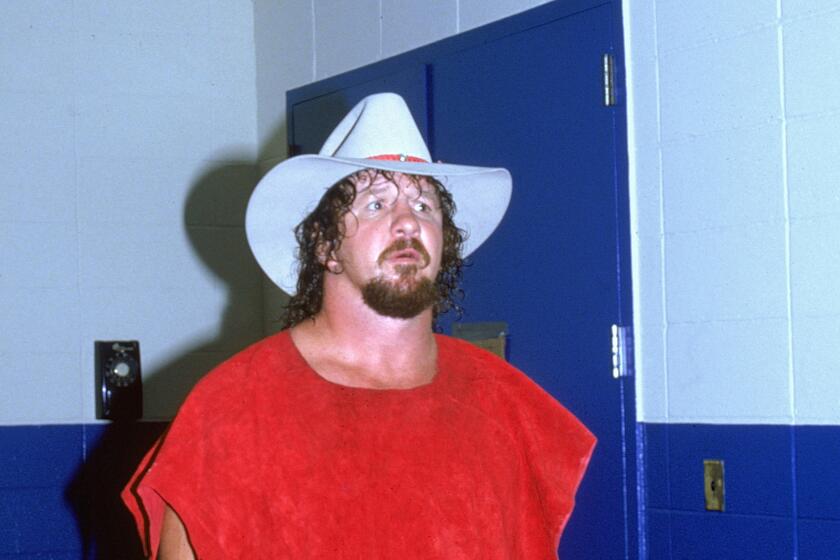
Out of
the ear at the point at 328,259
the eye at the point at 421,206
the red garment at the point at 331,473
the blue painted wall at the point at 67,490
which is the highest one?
the eye at the point at 421,206

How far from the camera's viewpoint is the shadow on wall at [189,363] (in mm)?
4168

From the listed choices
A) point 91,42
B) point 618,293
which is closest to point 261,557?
point 618,293

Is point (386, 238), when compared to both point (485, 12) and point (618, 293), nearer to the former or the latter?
point (618, 293)

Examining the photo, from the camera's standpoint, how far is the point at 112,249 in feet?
14.1

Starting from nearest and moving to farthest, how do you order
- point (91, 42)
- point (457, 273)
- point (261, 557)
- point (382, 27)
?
point (261, 557), point (457, 273), point (382, 27), point (91, 42)

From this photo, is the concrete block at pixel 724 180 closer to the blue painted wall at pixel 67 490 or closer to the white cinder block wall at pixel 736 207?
the white cinder block wall at pixel 736 207

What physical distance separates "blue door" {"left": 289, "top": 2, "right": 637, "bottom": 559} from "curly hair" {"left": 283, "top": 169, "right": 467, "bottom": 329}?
0.70 m

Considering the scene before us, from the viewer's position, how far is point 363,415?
217cm

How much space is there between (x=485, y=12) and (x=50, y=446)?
190 cm

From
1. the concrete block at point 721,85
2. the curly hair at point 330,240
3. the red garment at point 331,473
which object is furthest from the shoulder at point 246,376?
the concrete block at point 721,85

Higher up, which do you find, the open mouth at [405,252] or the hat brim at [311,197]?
the hat brim at [311,197]

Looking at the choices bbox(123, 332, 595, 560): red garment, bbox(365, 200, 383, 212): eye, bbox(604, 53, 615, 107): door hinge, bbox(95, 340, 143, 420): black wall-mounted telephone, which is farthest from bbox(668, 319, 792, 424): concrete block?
bbox(95, 340, 143, 420): black wall-mounted telephone

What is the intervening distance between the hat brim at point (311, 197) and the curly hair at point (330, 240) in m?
0.02

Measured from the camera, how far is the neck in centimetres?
224
